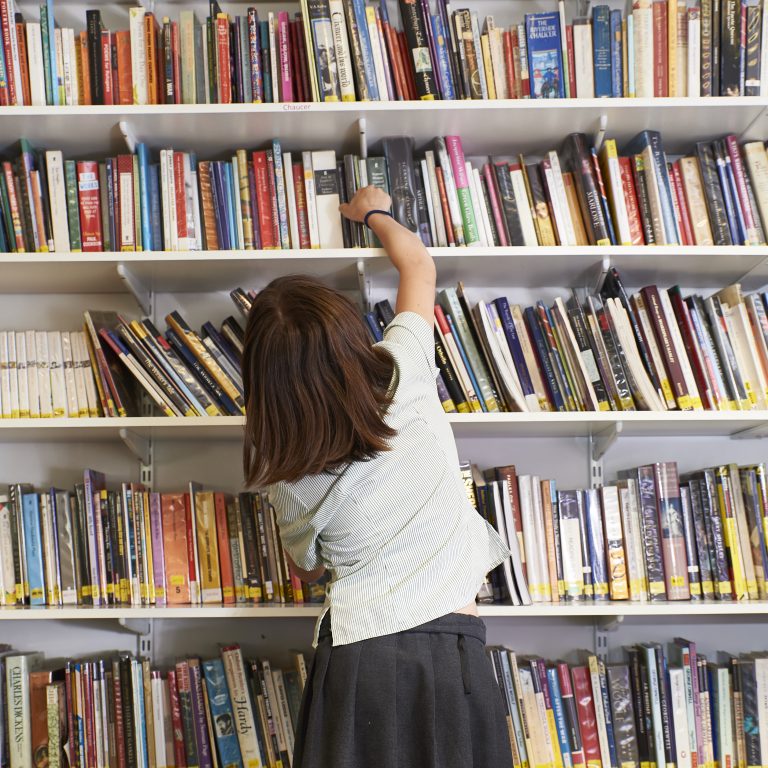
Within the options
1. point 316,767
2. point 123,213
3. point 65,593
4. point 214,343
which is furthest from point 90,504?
point 316,767

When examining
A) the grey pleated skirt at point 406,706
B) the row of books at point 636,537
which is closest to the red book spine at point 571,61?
the row of books at point 636,537

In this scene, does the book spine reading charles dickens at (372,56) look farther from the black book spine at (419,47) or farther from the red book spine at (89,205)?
the red book spine at (89,205)

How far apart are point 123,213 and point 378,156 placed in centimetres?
60

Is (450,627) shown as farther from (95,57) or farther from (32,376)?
(95,57)

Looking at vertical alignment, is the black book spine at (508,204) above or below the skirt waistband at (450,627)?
above

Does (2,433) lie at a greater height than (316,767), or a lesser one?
greater

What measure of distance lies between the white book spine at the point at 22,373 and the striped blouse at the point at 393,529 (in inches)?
31.0

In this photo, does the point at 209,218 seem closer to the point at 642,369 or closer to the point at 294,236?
the point at 294,236

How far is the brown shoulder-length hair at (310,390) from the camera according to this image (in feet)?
4.04

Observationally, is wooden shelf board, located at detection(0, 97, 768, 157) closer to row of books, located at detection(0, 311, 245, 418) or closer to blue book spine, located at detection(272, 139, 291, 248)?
blue book spine, located at detection(272, 139, 291, 248)

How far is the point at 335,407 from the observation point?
124cm

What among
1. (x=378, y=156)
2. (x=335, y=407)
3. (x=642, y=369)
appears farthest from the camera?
(x=378, y=156)

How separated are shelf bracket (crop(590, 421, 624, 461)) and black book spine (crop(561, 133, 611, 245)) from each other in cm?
40

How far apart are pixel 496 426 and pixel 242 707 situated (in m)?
0.83
